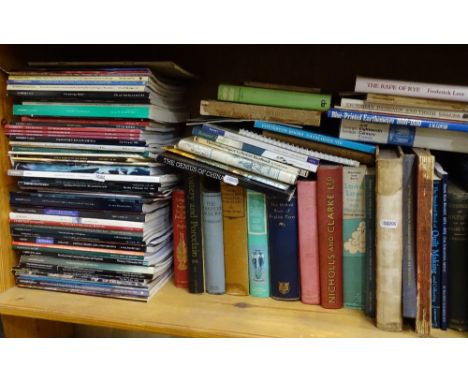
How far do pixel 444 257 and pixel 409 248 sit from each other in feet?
0.19

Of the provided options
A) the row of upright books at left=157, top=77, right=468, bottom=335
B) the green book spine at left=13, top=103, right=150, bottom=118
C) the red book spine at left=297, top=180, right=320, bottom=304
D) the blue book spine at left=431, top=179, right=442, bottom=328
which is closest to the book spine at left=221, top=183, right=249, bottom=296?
the row of upright books at left=157, top=77, right=468, bottom=335

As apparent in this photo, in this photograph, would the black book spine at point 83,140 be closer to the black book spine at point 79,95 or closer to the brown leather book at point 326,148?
the black book spine at point 79,95

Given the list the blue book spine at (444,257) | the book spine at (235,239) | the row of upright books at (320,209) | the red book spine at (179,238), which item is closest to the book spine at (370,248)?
the row of upright books at (320,209)

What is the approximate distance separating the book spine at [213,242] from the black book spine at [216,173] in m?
0.05

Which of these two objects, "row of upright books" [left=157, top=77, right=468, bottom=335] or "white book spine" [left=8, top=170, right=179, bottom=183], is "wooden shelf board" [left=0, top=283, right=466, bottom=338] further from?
"white book spine" [left=8, top=170, right=179, bottom=183]

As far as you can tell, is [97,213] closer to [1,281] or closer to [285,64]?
[1,281]

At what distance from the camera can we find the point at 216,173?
2.27 ft

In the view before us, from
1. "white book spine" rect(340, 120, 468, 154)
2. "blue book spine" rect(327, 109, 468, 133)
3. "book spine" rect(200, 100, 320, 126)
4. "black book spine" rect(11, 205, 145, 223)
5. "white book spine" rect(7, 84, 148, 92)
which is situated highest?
"white book spine" rect(7, 84, 148, 92)

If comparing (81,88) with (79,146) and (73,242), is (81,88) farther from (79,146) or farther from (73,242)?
(73,242)

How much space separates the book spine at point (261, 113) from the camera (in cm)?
71

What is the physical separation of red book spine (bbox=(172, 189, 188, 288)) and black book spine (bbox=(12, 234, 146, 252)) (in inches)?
2.9

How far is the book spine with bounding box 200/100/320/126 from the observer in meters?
0.71

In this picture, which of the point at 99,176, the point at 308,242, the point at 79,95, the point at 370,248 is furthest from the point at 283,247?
the point at 79,95

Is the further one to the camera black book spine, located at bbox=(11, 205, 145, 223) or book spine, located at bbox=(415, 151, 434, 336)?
black book spine, located at bbox=(11, 205, 145, 223)
